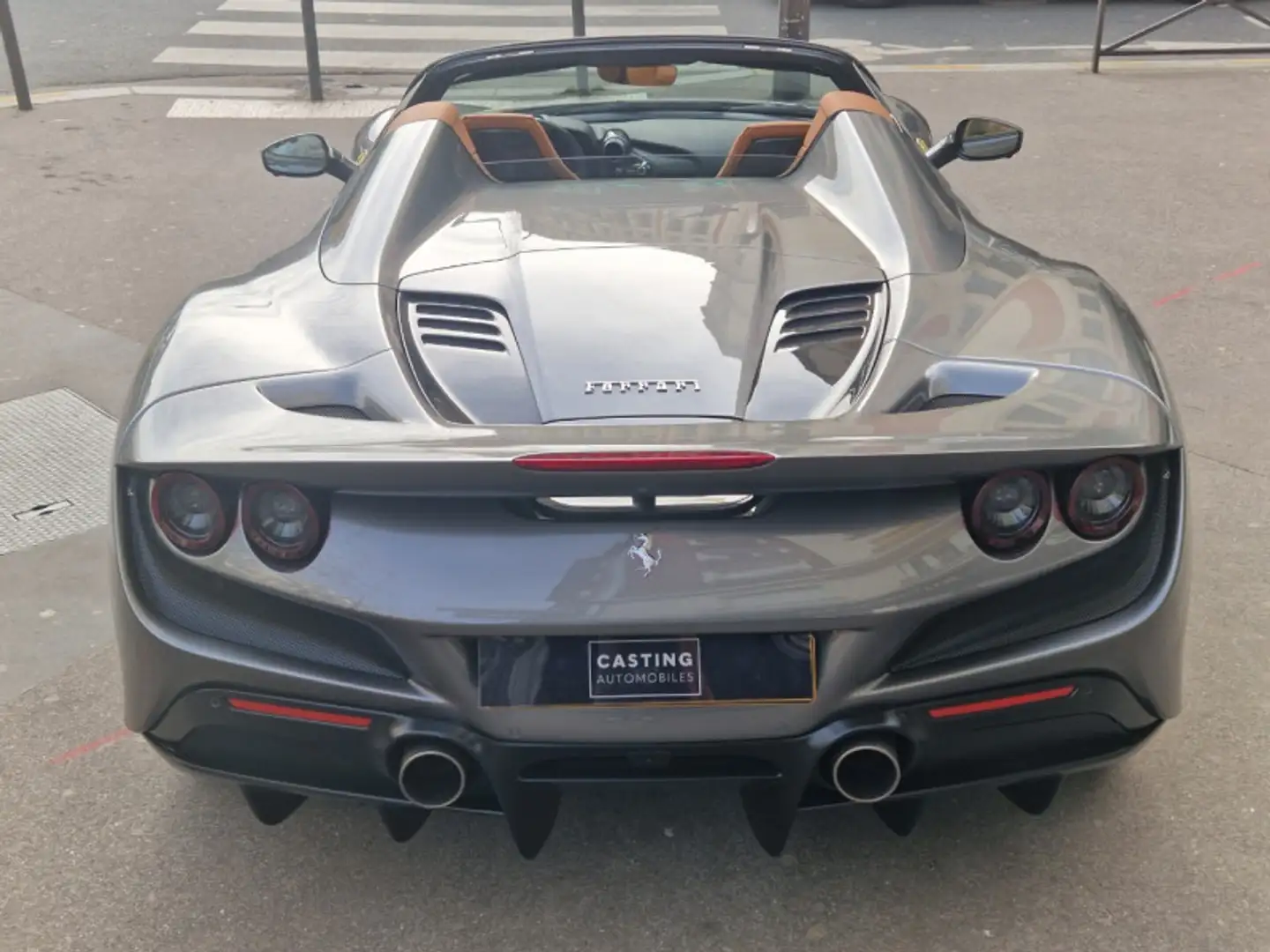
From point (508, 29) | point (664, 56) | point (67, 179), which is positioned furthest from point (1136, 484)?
point (508, 29)

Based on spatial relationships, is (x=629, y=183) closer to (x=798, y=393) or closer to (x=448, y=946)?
(x=798, y=393)

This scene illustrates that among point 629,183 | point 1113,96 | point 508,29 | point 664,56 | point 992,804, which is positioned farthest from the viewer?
point 508,29

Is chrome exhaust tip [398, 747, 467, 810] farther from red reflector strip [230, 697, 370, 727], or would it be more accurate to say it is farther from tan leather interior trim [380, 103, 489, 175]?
tan leather interior trim [380, 103, 489, 175]

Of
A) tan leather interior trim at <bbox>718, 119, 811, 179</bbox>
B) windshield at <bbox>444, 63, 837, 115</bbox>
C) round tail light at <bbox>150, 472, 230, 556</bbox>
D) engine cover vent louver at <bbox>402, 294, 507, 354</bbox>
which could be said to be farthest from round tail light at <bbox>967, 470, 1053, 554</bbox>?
windshield at <bbox>444, 63, 837, 115</bbox>

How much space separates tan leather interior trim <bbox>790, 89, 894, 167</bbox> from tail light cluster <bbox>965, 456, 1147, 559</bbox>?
150cm

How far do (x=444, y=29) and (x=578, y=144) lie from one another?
1008 centimetres

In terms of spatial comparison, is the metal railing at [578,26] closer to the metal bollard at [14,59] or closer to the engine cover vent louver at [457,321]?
the metal bollard at [14,59]

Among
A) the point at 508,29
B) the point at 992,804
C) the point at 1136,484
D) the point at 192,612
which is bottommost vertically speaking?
the point at 508,29

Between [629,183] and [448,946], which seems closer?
[448,946]

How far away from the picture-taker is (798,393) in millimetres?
2412

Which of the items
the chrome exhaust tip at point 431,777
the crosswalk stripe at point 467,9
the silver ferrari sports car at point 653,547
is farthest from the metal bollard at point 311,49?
the chrome exhaust tip at point 431,777

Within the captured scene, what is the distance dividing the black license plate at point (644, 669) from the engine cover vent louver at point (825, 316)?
2.15 feet

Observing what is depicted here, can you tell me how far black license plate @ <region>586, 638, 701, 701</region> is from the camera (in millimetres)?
2160

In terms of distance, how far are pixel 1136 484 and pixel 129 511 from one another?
166cm
